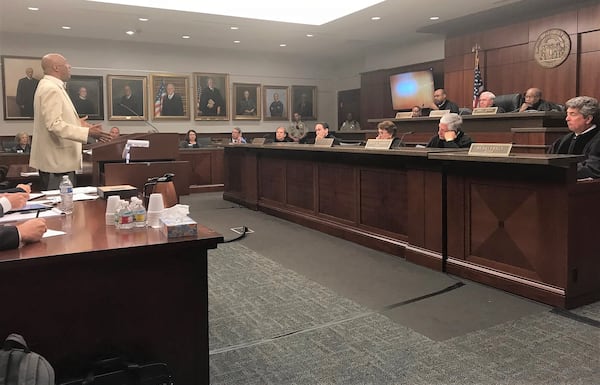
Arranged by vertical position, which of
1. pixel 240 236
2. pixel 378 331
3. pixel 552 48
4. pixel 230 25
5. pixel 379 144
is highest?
pixel 230 25

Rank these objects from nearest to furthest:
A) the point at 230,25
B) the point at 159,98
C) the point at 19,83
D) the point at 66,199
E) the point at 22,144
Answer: the point at 66,199, the point at 230,25, the point at 22,144, the point at 19,83, the point at 159,98

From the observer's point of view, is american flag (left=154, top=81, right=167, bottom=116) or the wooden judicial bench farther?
american flag (left=154, top=81, right=167, bottom=116)

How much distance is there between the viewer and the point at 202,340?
1.85 meters

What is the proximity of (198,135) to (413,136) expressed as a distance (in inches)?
224

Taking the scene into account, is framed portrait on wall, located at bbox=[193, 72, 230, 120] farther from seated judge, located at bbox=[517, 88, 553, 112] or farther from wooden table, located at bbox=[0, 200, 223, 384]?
wooden table, located at bbox=[0, 200, 223, 384]

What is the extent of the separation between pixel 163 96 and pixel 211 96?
1.13 m

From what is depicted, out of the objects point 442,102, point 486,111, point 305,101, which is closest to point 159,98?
point 305,101

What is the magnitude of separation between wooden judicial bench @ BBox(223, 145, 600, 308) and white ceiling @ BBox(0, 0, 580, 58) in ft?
12.7

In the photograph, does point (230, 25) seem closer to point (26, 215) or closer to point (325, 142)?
point (325, 142)

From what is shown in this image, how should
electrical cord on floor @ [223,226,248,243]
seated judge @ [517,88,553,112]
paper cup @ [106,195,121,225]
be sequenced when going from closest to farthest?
paper cup @ [106,195,121,225] → electrical cord on floor @ [223,226,248,243] → seated judge @ [517,88,553,112]

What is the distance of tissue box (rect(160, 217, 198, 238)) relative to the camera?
174 centimetres

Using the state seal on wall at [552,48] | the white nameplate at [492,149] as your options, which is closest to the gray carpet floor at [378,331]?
the white nameplate at [492,149]

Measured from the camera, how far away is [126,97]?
432 inches

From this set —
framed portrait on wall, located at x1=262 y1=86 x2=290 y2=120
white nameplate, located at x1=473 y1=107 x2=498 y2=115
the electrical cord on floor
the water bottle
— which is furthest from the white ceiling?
the water bottle
